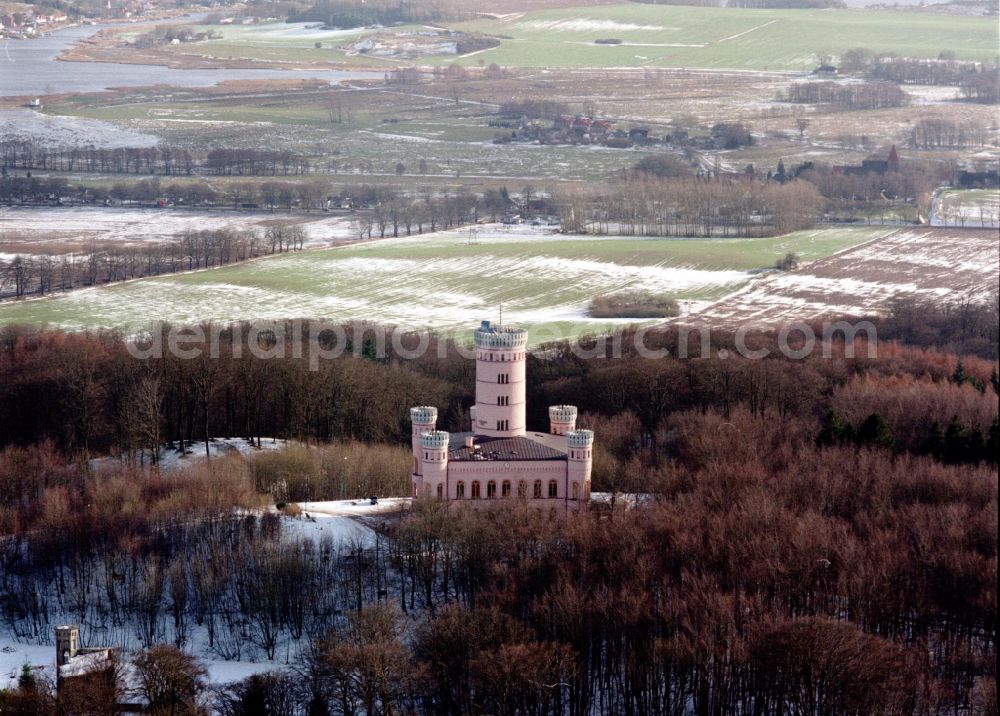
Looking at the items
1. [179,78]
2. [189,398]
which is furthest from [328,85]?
[189,398]

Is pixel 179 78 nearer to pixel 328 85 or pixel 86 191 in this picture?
pixel 328 85

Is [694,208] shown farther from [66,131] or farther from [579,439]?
[579,439]

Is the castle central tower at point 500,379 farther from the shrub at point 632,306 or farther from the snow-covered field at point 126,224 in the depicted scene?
the snow-covered field at point 126,224

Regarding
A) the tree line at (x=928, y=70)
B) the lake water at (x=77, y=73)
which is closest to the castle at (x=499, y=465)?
the lake water at (x=77, y=73)

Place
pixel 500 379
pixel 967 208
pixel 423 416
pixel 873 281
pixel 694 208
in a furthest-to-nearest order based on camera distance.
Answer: pixel 967 208 → pixel 694 208 → pixel 873 281 → pixel 500 379 → pixel 423 416

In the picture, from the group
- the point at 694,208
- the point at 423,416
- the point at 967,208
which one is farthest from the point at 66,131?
the point at 423,416
